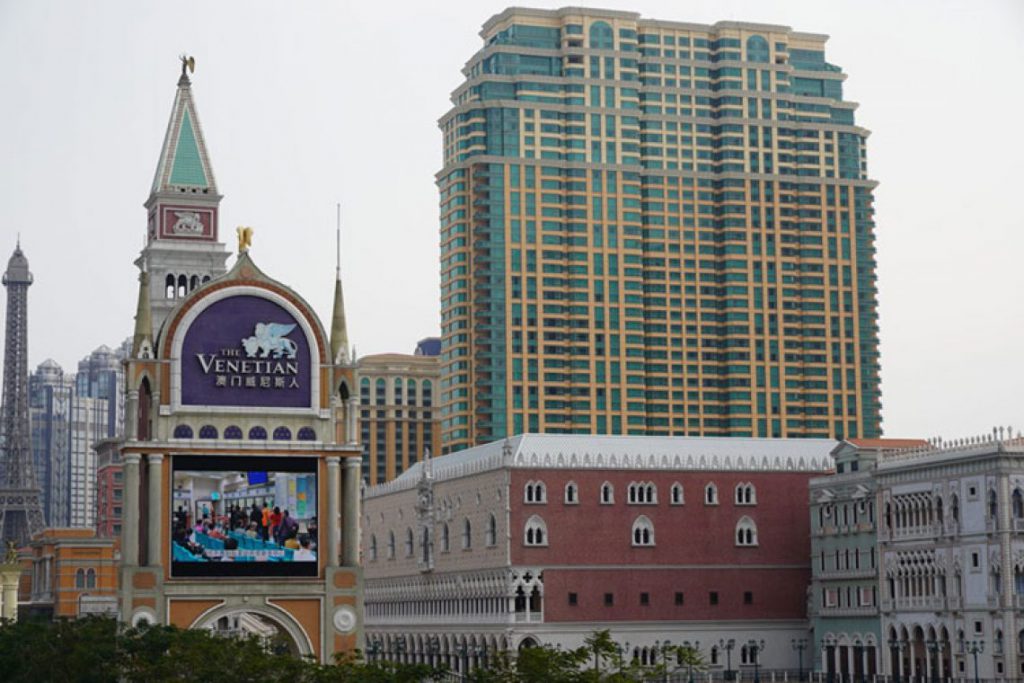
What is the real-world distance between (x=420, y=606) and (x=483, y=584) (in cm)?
1958

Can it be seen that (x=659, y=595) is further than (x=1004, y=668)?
Yes

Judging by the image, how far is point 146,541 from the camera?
120 metres

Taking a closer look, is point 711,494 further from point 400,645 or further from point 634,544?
point 400,645

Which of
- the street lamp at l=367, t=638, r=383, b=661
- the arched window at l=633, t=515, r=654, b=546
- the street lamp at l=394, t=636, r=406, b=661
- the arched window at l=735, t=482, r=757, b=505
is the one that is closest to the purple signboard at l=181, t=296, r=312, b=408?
the street lamp at l=367, t=638, r=383, b=661

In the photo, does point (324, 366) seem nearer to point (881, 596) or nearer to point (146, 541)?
point (146, 541)

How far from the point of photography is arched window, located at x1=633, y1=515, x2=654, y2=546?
515 feet

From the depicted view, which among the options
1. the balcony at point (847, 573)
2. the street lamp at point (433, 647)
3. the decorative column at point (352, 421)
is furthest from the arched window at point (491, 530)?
the decorative column at point (352, 421)

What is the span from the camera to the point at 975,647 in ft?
427

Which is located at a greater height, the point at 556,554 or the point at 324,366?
the point at 324,366

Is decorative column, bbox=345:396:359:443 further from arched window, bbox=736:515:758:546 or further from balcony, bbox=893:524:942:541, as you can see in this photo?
arched window, bbox=736:515:758:546

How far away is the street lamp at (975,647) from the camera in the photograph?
12912 centimetres

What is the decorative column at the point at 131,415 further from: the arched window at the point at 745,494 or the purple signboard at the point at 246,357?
the arched window at the point at 745,494

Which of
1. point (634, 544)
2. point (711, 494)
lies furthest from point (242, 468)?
point (711, 494)

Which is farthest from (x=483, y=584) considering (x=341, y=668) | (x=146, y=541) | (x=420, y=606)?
(x=341, y=668)
